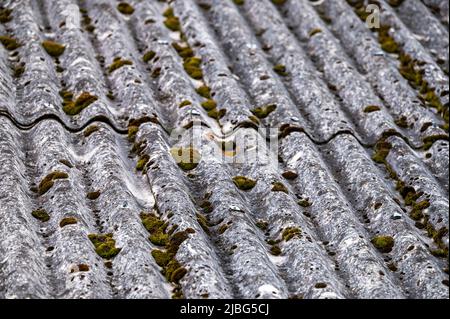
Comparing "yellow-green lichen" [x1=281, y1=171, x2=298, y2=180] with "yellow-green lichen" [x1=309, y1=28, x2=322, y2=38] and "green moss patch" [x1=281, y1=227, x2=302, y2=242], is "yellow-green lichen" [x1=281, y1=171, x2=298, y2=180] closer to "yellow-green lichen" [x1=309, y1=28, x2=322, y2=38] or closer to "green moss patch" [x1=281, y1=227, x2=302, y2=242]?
"green moss patch" [x1=281, y1=227, x2=302, y2=242]

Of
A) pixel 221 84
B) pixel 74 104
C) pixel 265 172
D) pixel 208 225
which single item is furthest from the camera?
pixel 221 84

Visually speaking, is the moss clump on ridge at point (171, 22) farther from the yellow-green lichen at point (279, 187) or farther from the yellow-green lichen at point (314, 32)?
the yellow-green lichen at point (279, 187)

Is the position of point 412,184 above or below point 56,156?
below

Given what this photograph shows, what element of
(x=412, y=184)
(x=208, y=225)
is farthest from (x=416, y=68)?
(x=208, y=225)

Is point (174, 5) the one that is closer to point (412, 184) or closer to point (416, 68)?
point (416, 68)

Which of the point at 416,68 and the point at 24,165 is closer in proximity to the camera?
the point at 24,165

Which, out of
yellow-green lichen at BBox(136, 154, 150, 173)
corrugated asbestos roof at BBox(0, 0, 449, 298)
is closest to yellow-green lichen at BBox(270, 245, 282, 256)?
corrugated asbestos roof at BBox(0, 0, 449, 298)

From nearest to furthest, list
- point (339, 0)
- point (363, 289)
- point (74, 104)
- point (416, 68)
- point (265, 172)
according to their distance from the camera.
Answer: point (363, 289) < point (265, 172) < point (74, 104) < point (416, 68) < point (339, 0)
